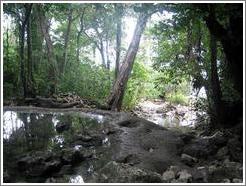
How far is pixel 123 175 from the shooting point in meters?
5.17

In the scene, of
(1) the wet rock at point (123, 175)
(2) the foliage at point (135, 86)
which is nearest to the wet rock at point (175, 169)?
(1) the wet rock at point (123, 175)

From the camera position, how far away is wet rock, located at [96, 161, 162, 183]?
16.5 ft

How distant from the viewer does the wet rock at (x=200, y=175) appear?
5.25m

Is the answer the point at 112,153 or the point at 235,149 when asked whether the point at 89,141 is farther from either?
the point at 235,149

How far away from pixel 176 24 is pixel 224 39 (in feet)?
3.43

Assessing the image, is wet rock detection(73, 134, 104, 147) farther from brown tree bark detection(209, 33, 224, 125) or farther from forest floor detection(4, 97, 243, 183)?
brown tree bark detection(209, 33, 224, 125)

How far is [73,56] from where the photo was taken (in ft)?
60.5

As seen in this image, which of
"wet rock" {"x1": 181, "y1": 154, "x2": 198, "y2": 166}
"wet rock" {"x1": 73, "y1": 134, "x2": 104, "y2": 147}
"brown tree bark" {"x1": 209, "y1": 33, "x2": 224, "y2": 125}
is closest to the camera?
"wet rock" {"x1": 181, "y1": 154, "x2": 198, "y2": 166}

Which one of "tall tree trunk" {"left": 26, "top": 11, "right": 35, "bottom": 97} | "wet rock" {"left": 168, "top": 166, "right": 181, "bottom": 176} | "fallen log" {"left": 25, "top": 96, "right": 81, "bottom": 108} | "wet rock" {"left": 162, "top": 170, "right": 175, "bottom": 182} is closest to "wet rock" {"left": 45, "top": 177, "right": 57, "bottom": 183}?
"wet rock" {"left": 162, "top": 170, "right": 175, "bottom": 182}

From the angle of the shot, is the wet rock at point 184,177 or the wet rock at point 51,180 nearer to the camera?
the wet rock at point 184,177

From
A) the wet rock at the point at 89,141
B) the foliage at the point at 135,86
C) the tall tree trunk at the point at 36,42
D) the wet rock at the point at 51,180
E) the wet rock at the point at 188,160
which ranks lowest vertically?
the wet rock at the point at 51,180

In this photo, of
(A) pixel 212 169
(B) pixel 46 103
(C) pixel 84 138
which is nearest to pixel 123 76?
(B) pixel 46 103

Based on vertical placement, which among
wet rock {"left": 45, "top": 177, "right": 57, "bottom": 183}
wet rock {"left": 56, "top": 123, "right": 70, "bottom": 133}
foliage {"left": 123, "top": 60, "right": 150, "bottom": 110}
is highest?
foliage {"left": 123, "top": 60, "right": 150, "bottom": 110}

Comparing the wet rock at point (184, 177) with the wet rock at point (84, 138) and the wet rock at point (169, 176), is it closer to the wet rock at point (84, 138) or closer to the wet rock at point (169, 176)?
the wet rock at point (169, 176)
